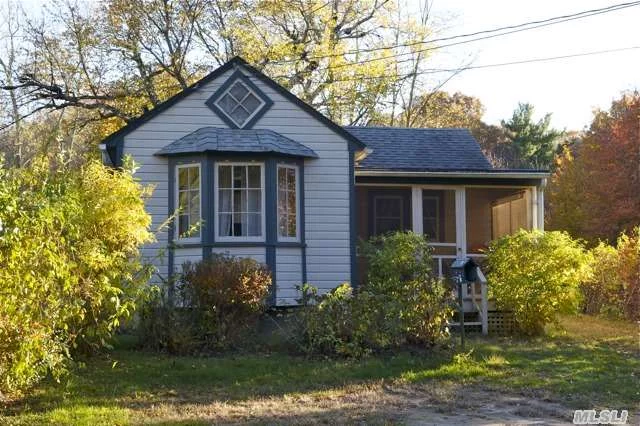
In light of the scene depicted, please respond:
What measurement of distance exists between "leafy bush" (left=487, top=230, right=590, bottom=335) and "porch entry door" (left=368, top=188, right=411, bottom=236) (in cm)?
411

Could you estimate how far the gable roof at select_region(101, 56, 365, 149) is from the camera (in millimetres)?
14664

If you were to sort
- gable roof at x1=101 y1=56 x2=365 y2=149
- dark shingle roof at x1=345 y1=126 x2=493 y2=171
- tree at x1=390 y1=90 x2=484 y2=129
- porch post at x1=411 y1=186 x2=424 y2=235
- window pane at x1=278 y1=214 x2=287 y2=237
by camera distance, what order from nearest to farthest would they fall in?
window pane at x1=278 y1=214 x2=287 y2=237, gable roof at x1=101 y1=56 x2=365 y2=149, porch post at x1=411 y1=186 x2=424 y2=235, dark shingle roof at x1=345 y1=126 x2=493 y2=171, tree at x1=390 y1=90 x2=484 y2=129

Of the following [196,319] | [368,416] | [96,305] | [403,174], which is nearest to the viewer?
[368,416]

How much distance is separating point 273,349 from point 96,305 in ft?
10.7

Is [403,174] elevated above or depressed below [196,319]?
above

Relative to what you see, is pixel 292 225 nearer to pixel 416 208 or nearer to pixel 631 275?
pixel 416 208

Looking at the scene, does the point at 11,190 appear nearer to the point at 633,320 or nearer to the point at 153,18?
the point at 633,320

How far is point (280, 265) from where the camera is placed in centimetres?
1436

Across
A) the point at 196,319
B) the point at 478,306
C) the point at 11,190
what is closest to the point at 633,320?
the point at 478,306

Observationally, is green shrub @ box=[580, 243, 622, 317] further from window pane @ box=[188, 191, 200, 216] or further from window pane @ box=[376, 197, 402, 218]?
window pane @ box=[188, 191, 200, 216]

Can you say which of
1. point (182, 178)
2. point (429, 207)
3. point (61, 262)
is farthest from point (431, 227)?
point (61, 262)

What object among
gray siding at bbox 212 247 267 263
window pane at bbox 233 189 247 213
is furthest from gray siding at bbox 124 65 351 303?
window pane at bbox 233 189 247 213

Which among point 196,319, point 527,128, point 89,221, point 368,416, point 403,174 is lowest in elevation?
point 368,416

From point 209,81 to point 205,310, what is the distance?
5324mm
